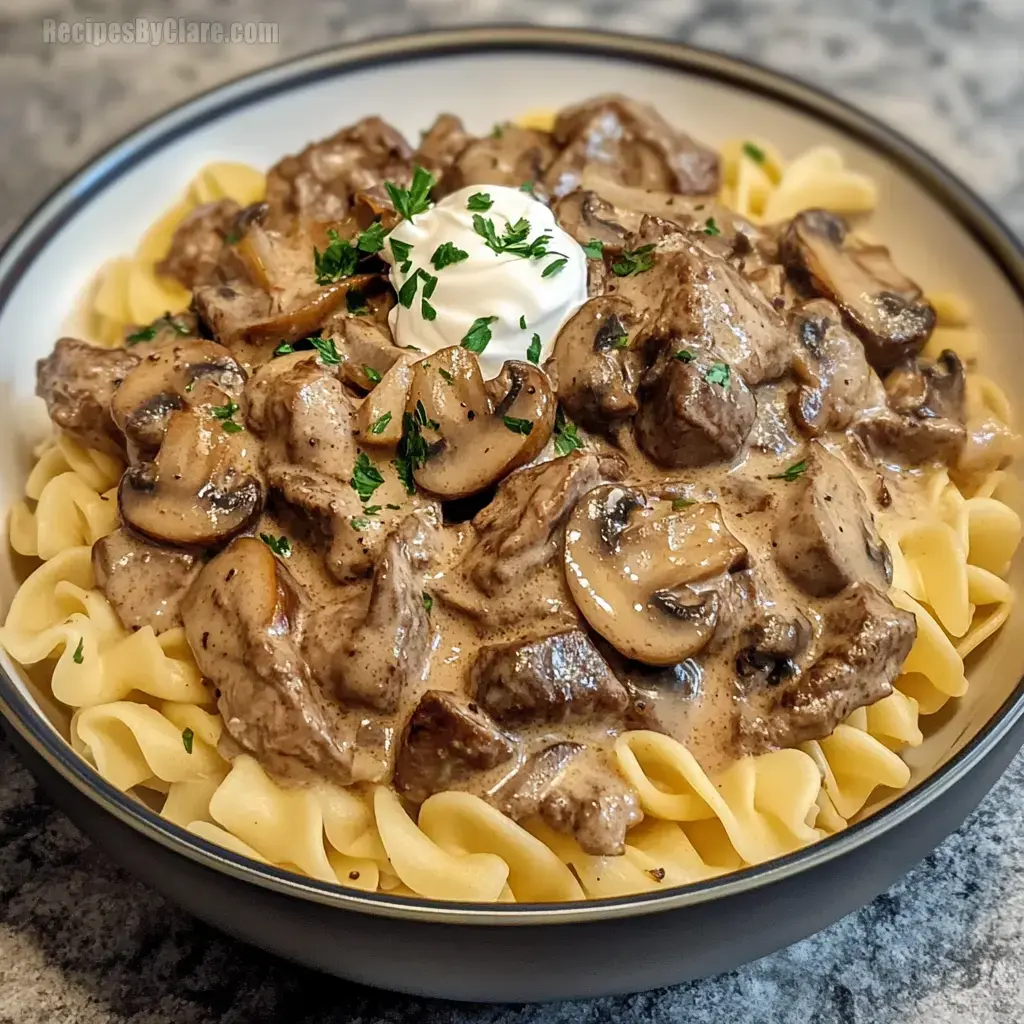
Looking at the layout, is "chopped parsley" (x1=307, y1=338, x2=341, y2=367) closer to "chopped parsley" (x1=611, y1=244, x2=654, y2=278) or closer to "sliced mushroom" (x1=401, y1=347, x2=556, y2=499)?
"sliced mushroom" (x1=401, y1=347, x2=556, y2=499)

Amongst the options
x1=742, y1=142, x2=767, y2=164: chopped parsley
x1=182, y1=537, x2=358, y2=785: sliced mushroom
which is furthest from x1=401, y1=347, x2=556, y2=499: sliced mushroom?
x1=742, y1=142, x2=767, y2=164: chopped parsley

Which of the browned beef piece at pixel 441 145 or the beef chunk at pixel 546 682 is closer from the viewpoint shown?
the beef chunk at pixel 546 682

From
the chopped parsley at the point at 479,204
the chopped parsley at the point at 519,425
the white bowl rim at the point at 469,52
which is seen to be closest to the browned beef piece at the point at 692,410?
the chopped parsley at the point at 519,425

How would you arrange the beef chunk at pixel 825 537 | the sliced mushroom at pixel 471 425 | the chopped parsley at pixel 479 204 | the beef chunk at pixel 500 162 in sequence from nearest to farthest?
the beef chunk at pixel 825 537 < the sliced mushroom at pixel 471 425 < the chopped parsley at pixel 479 204 < the beef chunk at pixel 500 162

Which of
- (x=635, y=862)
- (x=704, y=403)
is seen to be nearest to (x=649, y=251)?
(x=704, y=403)

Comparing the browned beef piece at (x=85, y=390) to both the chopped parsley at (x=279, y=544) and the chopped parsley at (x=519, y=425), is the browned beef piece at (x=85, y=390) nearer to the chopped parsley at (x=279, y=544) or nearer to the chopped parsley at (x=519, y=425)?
the chopped parsley at (x=279, y=544)

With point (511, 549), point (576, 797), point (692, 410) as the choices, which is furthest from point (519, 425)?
point (576, 797)

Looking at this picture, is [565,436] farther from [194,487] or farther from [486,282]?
[194,487]
